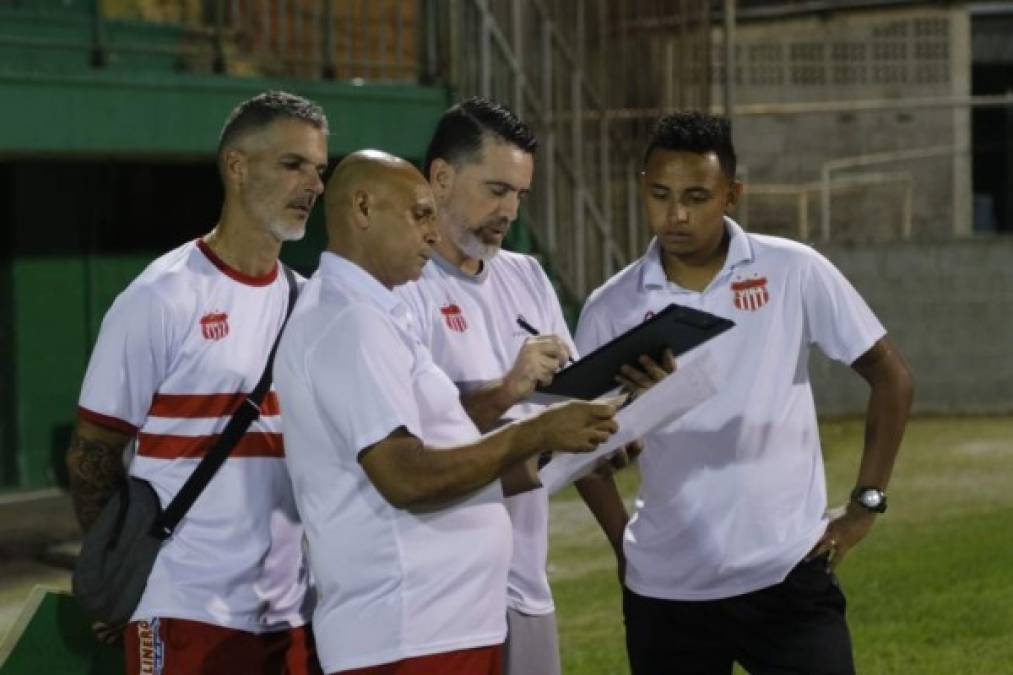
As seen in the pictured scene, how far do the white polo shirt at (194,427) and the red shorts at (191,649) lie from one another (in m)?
0.03

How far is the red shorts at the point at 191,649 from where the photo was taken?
4.48 metres

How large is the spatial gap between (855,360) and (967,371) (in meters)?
13.3

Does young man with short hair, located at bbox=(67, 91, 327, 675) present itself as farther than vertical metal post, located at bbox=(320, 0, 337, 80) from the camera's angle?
No

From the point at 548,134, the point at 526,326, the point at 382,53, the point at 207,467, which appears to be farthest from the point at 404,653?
the point at 548,134

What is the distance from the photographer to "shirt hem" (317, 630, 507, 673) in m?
3.75

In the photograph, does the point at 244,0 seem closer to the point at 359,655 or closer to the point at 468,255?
the point at 468,255

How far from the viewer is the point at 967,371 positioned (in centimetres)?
1772

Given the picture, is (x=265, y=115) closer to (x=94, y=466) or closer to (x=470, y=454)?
(x=94, y=466)

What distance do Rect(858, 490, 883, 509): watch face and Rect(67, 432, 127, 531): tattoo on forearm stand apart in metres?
1.81

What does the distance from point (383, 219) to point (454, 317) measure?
2.53 feet

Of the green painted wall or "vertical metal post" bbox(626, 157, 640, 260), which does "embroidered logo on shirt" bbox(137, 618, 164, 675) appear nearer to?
the green painted wall

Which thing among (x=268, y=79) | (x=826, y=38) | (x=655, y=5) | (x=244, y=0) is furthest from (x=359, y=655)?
(x=826, y=38)

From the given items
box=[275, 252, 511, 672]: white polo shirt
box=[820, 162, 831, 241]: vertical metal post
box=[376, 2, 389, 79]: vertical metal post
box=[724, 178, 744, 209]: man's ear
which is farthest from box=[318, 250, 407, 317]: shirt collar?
box=[820, 162, 831, 241]: vertical metal post

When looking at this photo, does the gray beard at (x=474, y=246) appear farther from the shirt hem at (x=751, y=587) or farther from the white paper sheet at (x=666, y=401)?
the shirt hem at (x=751, y=587)
